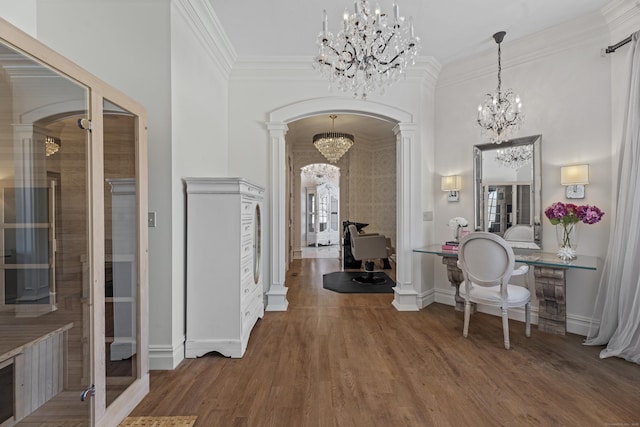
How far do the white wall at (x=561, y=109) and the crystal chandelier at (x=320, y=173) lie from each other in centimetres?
543

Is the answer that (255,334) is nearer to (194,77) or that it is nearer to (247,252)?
(247,252)

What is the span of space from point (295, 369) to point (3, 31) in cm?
254

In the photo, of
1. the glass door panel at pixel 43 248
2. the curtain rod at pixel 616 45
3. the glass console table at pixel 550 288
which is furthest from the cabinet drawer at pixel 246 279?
the curtain rod at pixel 616 45

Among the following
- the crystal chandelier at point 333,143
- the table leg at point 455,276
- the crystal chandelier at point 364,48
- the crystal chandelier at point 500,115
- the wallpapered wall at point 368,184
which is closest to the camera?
the crystal chandelier at point 364,48

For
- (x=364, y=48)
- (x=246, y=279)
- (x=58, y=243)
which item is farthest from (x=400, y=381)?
(x=364, y=48)

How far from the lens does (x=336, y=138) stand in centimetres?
557

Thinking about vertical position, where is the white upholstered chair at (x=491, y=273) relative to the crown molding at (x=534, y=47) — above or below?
below

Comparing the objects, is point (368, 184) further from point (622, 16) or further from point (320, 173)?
point (622, 16)

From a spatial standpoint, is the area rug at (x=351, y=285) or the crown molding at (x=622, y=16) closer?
the crown molding at (x=622, y=16)

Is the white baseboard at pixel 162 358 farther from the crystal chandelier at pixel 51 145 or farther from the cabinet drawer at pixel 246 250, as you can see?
the crystal chandelier at pixel 51 145

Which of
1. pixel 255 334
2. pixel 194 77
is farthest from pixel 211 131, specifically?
pixel 255 334

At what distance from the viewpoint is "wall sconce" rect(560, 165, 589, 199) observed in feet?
9.18

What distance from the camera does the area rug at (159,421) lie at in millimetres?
1660

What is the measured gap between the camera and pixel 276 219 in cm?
363
